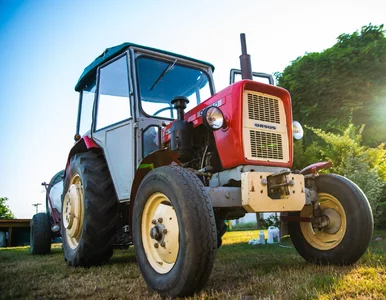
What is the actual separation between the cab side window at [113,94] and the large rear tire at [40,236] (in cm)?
317

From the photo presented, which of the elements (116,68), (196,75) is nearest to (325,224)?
(196,75)

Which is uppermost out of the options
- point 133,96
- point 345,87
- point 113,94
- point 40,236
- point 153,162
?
point 345,87

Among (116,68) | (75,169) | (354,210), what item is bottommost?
(354,210)

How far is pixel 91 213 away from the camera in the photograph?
3900mm

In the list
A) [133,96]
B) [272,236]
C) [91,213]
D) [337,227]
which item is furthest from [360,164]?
[91,213]

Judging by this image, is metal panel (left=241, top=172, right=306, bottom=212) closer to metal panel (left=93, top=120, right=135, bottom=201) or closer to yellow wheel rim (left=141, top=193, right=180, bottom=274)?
yellow wheel rim (left=141, top=193, right=180, bottom=274)

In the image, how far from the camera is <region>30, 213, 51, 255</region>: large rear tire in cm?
662

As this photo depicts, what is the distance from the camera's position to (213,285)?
2.73 m

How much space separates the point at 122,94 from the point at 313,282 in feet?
9.33

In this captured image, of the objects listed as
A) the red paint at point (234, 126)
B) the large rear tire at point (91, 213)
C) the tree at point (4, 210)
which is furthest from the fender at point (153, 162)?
the tree at point (4, 210)

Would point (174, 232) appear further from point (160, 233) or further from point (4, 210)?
point (4, 210)

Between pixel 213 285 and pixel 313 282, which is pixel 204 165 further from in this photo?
pixel 313 282

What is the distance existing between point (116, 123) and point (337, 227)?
2606mm

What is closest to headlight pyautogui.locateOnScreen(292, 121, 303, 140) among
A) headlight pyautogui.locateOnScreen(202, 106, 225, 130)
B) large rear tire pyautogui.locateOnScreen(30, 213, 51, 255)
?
headlight pyautogui.locateOnScreen(202, 106, 225, 130)
